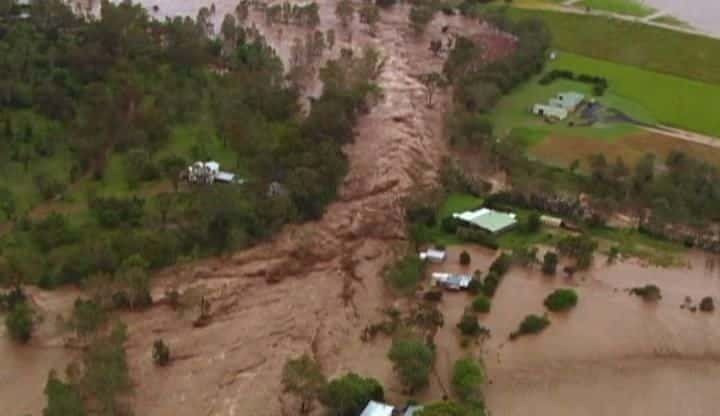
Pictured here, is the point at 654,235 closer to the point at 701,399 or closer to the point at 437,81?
the point at 701,399

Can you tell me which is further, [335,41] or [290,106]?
[335,41]

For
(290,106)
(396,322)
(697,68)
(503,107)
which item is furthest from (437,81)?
(396,322)

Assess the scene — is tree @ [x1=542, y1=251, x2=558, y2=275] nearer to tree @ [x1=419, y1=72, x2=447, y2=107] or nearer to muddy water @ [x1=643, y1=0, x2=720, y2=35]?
tree @ [x1=419, y1=72, x2=447, y2=107]

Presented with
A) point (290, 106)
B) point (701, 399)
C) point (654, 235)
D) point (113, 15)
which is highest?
point (113, 15)

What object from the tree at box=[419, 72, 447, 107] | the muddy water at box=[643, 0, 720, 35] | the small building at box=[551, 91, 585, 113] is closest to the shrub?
the small building at box=[551, 91, 585, 113]

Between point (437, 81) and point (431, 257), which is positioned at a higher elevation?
point (437, 81)

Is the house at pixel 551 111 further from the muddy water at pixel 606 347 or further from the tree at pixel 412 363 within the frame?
the tree at pixel 412 363

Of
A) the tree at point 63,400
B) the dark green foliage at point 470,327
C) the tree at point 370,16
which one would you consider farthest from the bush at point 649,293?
the tree at point 370,16
